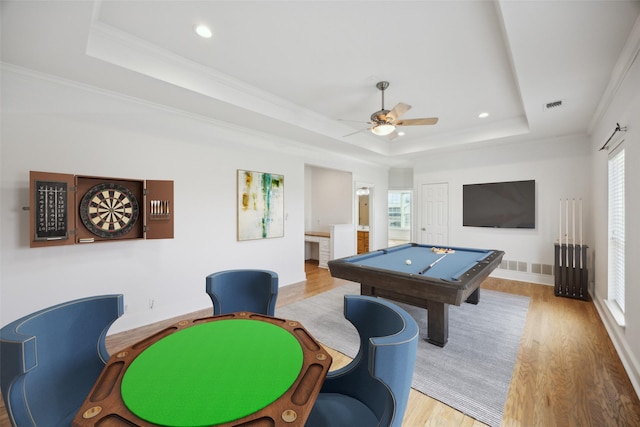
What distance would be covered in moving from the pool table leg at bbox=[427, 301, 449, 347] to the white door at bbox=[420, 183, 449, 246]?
3728 mm

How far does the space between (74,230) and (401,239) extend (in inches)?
400

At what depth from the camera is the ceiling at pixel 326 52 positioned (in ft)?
6.49

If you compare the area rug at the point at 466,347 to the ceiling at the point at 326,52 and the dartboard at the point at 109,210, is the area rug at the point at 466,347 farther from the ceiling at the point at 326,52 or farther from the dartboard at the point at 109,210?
the ceiling at the point at 326,52

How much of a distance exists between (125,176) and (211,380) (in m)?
2.89

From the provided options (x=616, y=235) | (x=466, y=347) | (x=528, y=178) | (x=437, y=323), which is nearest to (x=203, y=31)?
(x=437, y=323)

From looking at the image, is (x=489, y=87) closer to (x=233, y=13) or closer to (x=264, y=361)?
(x=233, y=13)

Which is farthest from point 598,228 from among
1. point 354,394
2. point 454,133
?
point 354,394

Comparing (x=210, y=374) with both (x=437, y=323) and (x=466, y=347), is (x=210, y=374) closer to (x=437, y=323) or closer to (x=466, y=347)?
(x=437, y=323)

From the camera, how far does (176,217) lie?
137 inches

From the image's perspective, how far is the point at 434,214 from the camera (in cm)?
624

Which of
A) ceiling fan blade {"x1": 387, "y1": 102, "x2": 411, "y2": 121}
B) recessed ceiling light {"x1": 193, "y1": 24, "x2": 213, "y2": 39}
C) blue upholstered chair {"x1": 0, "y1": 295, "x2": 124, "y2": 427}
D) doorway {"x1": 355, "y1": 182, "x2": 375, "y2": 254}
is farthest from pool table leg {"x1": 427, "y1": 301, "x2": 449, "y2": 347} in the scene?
doorway {"x1": 355, "y1": 182, "x2": 375, "y2": 254}

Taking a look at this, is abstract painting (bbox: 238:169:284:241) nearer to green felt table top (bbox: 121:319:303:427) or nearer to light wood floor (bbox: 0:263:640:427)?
light wood floor (bbox: 0:263:640:427)

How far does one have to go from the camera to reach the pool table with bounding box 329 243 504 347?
7.71 feet

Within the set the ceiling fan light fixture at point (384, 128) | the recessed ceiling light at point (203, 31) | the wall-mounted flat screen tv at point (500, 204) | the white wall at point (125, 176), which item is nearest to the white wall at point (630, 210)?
the ceiling fan light fixture at point (384, 128)
